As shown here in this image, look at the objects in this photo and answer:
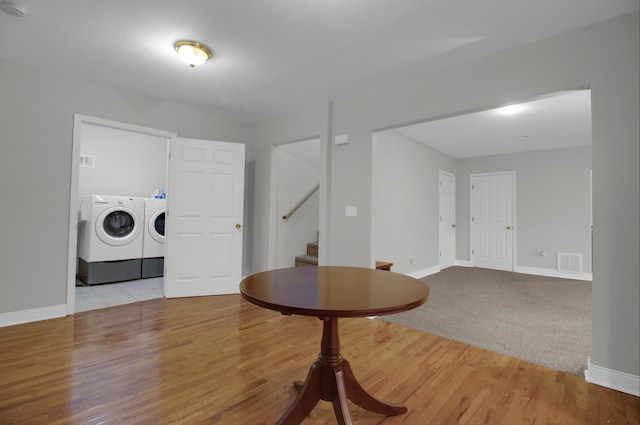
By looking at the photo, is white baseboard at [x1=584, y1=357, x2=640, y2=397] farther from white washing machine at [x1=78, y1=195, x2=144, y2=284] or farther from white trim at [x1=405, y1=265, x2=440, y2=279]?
white washing machine at [x1=78, y1=195, x2=144, y2=284]

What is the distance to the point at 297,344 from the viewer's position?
8.05 feet

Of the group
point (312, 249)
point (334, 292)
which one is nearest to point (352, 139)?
point (312, 249)

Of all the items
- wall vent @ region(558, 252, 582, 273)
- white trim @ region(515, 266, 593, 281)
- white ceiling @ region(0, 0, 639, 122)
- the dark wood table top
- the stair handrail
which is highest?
white ceiling @ region(0, 0, 639, 122)

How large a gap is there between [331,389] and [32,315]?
10.1 ft

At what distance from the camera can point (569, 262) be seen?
5.49 meters

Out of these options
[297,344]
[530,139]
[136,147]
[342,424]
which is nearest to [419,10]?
[342,424]

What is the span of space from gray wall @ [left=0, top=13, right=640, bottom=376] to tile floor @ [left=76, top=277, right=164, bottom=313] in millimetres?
439

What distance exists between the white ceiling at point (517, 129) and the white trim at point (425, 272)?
7.40ft

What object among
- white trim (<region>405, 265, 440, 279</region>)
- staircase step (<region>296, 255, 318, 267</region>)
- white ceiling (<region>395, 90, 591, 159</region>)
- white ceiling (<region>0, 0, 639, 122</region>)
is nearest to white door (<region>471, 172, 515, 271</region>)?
white ceiling (<region>395, 90, 591, 159</region>)

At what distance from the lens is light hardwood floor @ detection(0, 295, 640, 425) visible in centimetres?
160

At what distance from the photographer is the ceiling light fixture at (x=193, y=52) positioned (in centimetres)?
236

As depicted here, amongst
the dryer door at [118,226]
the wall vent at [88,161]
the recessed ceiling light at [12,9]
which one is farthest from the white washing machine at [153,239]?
the recessed ceiling light at [12,9]

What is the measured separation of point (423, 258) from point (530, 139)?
2.64 m

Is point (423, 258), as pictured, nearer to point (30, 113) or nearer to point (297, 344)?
point (297, 344)
